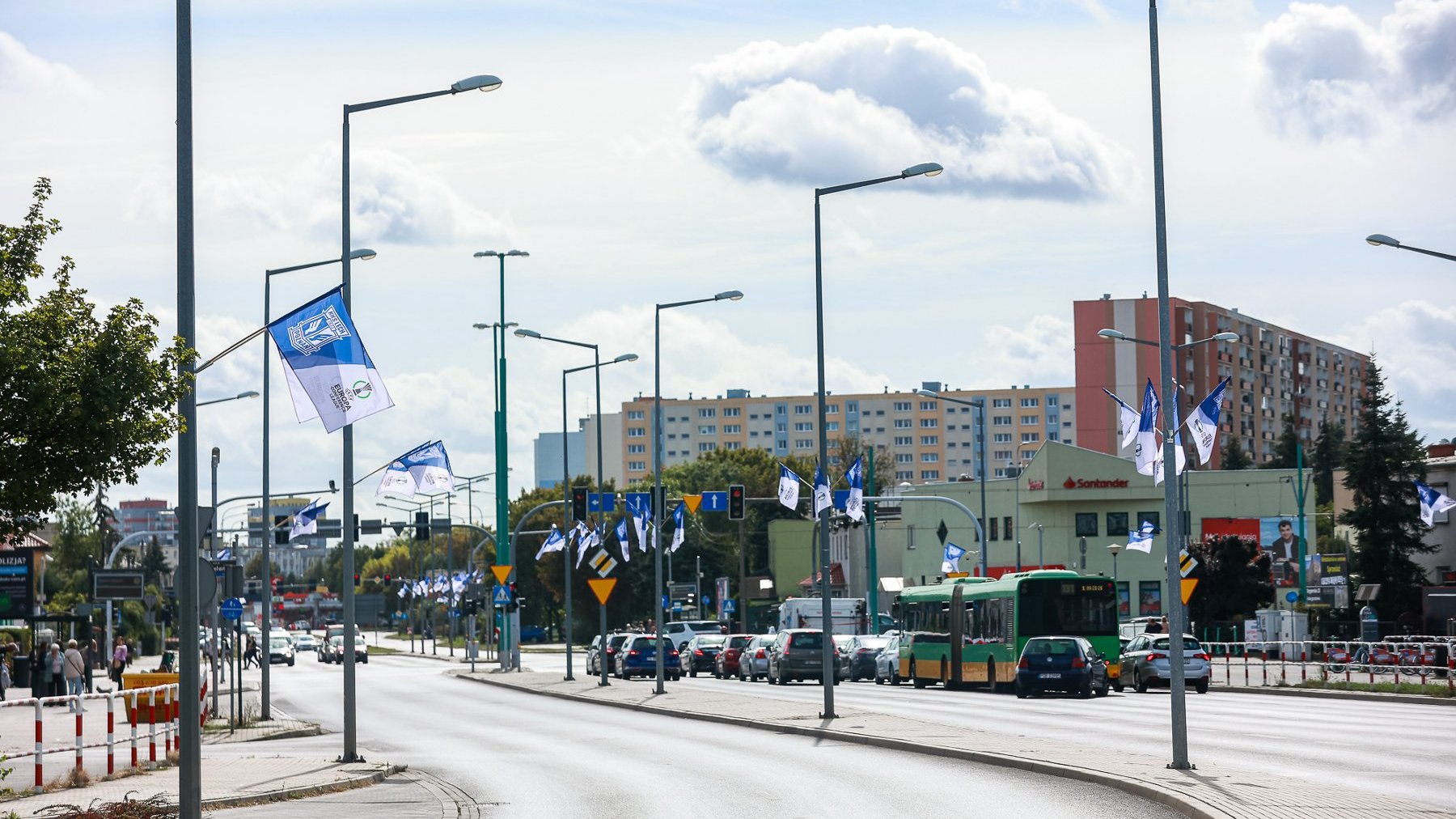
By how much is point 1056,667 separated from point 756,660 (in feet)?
57.3

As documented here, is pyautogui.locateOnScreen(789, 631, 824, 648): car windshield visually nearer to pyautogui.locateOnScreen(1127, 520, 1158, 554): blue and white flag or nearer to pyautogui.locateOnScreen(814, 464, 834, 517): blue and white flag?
pyautogui.locateOnScreen(1127, 520, 1158, 554): blue and white flag

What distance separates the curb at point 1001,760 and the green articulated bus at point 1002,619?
1062 cm

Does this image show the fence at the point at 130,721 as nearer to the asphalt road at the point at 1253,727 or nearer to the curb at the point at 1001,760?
the curb at the point at 1001,760

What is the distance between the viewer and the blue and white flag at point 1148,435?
43.7 m

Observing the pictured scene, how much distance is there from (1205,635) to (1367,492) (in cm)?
834

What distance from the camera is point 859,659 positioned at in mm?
54500

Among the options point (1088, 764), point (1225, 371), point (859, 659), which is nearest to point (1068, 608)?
point (859, 659)

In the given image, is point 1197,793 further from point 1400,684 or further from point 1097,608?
point 1097,608

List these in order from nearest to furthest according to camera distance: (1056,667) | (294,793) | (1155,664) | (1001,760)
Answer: (294,793) < (1001,760) < (1056,667) < (1155,664)

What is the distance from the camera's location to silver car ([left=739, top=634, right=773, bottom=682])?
55531 millimetres

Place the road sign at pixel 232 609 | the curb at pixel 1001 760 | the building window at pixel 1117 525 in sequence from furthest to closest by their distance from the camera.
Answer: the building window at pixel 1117 525
the road sign at pixel 232 609
the curb at pixel 1001 760

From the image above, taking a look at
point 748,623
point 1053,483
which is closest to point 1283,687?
point 1053,483

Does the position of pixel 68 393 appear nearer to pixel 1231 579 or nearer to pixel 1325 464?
pixel 1231 579

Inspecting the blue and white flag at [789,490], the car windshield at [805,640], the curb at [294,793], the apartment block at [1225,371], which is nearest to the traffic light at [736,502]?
the blue and white flag at [789,490]
